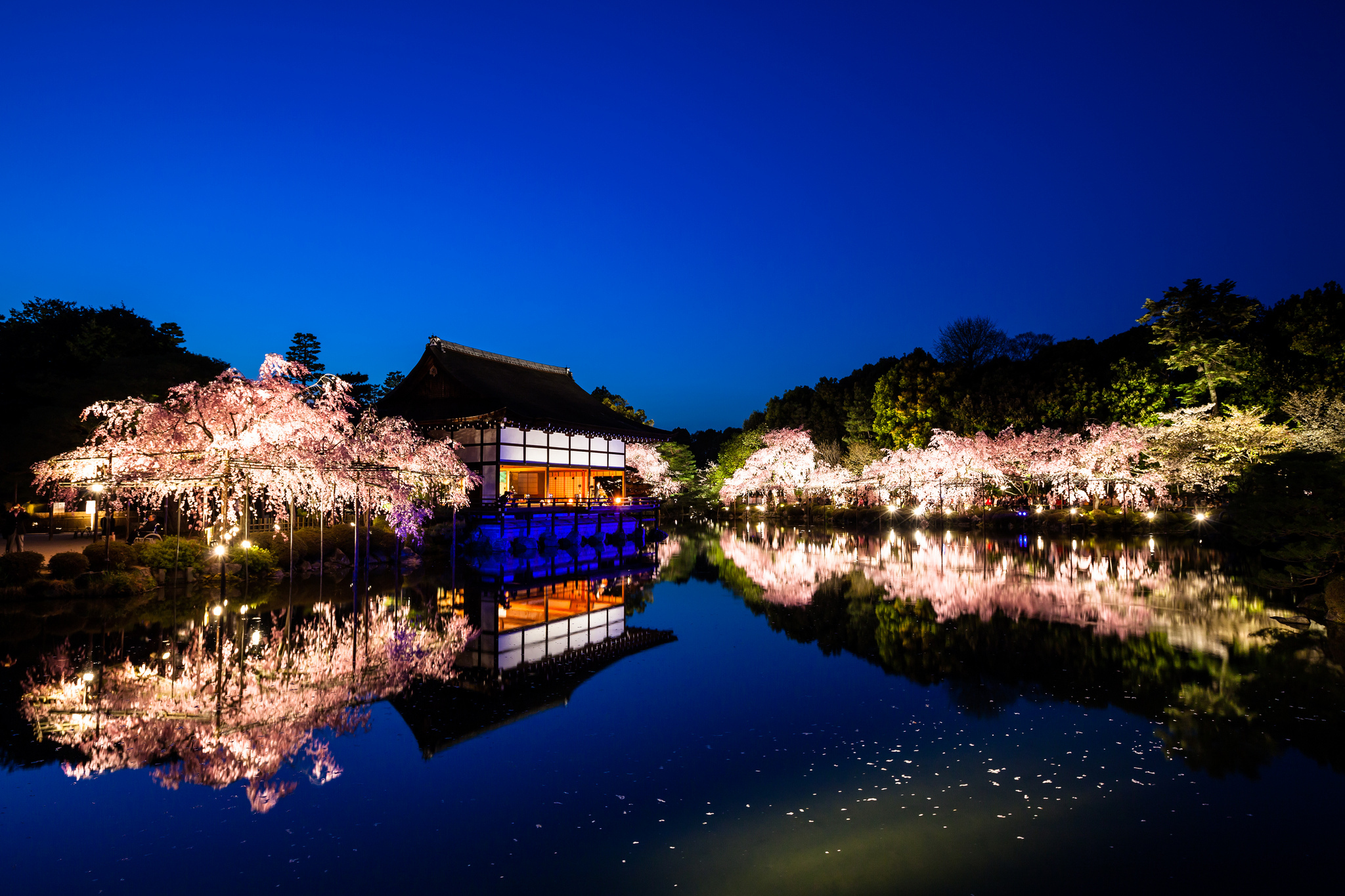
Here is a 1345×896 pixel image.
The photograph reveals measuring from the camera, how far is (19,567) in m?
14.7

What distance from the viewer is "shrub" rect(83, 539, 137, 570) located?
52.4 feet

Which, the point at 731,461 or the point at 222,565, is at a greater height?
the point at 731,461

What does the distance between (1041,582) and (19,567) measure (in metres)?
23.2

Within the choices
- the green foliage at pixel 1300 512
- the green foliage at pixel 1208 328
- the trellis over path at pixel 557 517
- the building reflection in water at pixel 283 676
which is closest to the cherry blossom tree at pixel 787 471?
the trellis over path at pixel 557 517

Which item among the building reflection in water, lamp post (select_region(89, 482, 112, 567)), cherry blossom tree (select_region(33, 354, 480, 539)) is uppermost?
cherry blossom tree (select_region(33, 354, 480, 539))

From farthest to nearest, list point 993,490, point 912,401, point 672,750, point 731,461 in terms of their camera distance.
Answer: point 731,461, point 912,401, point 993,490, point 672,750

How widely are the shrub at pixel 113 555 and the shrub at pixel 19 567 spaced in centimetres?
99

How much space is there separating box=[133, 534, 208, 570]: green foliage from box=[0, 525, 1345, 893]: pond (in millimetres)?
2129

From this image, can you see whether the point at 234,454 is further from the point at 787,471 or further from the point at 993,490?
the point at 993,490

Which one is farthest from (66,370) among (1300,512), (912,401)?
(912,401)

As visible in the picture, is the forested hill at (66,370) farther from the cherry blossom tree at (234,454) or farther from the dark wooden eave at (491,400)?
the dark wooden eave at (491,400)

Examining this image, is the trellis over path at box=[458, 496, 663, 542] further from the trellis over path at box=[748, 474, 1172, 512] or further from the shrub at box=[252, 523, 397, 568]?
the trellis over path at box=[748, 474, 1172, 512]

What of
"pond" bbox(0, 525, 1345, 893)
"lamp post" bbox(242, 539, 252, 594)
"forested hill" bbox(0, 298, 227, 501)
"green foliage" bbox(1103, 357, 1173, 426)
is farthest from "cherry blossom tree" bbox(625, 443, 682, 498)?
"pond" bbox(0, 525, 1345, 893)

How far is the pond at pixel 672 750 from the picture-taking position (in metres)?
5.09
